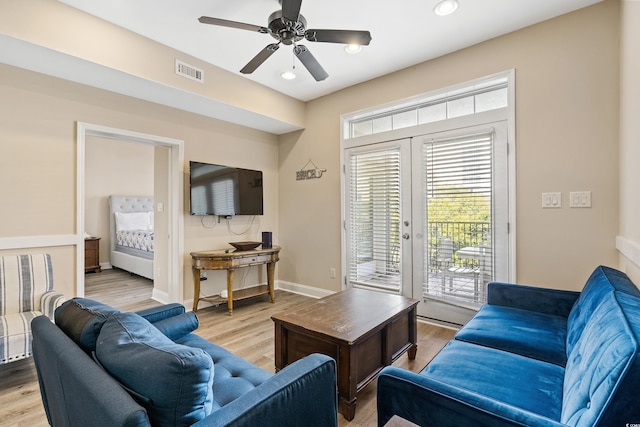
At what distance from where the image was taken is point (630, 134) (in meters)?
1.92

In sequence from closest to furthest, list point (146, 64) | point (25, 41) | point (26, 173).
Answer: point (25, 41)
point (26, 173)
point (146, 64)

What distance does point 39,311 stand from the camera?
2.39 metres

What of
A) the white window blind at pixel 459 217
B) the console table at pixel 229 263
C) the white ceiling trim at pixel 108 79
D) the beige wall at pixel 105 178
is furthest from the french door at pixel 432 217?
the beige wall at pixel 105 178

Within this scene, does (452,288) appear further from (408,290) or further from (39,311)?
(39,311)

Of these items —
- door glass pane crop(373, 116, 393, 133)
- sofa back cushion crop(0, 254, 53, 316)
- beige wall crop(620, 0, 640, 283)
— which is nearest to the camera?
beige wall crop(620, 0, 640, 283)

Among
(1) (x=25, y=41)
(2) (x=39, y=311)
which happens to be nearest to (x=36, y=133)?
(1) (x=25, y=41)

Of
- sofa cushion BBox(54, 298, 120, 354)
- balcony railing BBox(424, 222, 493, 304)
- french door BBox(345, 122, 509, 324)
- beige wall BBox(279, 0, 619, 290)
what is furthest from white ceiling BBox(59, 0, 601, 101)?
sofa cushion BBox(54, 298, 120, 354)

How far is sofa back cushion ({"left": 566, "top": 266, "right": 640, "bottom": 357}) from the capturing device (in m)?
1.47

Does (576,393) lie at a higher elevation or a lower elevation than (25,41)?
lower

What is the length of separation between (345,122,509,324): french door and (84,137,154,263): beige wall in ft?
18.5

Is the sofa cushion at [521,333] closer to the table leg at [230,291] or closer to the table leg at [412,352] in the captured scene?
the table leg at [412,352]

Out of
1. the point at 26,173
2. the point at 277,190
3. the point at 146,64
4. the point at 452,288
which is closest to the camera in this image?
the point at 26,173

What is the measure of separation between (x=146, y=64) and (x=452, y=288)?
382 cm

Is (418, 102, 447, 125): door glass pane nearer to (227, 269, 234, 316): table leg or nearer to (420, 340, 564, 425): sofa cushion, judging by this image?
(420, 340, 564, 425): sofa cushion
